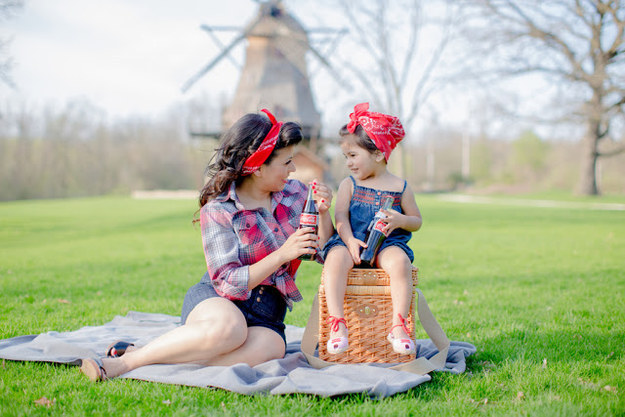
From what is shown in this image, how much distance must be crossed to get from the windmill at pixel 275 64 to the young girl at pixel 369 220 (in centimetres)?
2082

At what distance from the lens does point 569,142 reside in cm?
4028

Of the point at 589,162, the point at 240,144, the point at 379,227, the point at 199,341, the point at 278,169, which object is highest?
the point at 589,162

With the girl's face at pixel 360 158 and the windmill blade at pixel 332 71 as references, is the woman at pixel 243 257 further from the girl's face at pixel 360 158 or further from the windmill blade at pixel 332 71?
the windmill blade at pixel 332 71

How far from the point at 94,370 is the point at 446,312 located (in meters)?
2.79

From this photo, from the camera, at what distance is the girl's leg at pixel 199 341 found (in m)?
2.63

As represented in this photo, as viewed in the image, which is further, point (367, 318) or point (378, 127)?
point (378, 127)

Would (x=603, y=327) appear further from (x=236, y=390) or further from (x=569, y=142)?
(x=569, y=142)

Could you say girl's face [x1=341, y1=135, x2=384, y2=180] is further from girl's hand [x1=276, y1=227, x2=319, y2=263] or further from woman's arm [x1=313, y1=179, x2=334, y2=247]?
girl's hand [x1=276, y1=227, x2=319, y2=263]

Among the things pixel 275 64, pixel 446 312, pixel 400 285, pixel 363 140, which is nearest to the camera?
pixel 400 285

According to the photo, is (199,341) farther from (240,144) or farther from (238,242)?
(240,144)

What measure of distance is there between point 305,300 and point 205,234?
2.47m

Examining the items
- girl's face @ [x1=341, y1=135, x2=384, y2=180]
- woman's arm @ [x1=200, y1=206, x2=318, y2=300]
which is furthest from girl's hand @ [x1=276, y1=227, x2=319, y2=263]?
girl's face @ [x1=341, y1=135, x2=384, y2=180]

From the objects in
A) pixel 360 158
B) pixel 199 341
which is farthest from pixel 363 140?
pixel 199 341

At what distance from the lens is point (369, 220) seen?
316 cm
